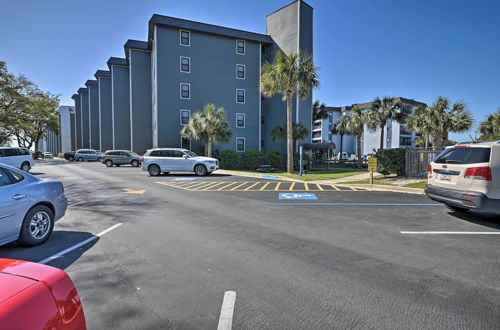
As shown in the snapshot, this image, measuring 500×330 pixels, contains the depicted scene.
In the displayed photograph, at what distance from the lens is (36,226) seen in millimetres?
5055

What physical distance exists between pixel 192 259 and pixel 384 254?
121 inches

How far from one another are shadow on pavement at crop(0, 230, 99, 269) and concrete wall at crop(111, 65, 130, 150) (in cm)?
3771

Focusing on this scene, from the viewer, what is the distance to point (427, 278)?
151 inches

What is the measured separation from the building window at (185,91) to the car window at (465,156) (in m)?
27.3

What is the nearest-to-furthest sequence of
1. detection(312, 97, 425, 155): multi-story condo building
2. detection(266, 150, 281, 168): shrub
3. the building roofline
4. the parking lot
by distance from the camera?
the parking lot < detection(266, 150, 281, 168): shrub < the building roofline < detection(312, 97, 425, 155): multi-story condo building

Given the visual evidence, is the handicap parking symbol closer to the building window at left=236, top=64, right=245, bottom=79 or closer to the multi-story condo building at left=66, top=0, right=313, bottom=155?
the multi-story condo building at left=66, top=0, right=313, bottom=155

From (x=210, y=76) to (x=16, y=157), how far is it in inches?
757

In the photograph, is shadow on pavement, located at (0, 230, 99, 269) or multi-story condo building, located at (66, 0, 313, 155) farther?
multi-story condo building, located at (66, 0, 313, 155)

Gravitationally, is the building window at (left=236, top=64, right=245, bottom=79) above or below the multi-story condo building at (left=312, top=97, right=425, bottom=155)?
above

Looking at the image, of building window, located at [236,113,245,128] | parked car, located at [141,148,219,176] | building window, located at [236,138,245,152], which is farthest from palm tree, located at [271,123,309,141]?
parked car, located at [141,148,219,176]

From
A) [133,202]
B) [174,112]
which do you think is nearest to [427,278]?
[133,202]

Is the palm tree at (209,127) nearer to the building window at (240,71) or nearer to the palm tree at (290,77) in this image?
the palm tree at (290,77)

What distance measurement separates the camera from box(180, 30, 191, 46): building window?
30.3 m

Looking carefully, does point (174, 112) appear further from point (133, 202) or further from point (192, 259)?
point (192, 259)
